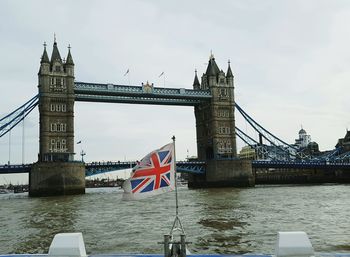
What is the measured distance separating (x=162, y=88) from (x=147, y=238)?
2347 inches

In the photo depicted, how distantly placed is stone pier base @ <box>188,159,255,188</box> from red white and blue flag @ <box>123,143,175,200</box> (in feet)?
216

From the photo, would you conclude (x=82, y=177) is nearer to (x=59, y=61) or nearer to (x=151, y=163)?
(x=59, y=61)

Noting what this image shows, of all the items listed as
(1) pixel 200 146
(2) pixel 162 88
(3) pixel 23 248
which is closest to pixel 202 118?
(1) pixel 200 146

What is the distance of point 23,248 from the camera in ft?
49.2

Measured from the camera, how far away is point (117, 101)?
73.2 meters

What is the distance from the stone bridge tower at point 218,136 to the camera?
243 ft

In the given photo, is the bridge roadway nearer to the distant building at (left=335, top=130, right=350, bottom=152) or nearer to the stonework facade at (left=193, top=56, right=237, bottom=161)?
the stonework facade at (left=193, top=56, right=237, bottom=161)

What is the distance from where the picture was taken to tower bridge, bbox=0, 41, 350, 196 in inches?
2336

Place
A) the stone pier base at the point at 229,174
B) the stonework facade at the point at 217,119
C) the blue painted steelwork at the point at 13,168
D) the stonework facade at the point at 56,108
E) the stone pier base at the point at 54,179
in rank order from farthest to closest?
the stonework facade at the point at 217,119 → the stone pier base at the point at 229,174 → the stonework facade at the point at 56,108 → the blue painted steelwork at the point at 13,168 → the stone pier base at the point at 54,179

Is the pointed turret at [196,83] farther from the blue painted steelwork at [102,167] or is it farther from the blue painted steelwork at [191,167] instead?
the blue painted steelwork at [102,167]

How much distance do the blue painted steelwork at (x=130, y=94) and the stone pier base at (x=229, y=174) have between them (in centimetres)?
1382

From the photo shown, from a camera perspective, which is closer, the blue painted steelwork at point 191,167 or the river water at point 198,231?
the river water at point 198,231

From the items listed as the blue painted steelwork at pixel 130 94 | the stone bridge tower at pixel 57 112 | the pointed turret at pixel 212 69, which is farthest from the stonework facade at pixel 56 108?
the pointed turret at pixel 212 69

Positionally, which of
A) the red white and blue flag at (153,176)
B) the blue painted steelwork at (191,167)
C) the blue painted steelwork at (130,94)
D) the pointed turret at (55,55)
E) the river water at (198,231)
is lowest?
the river water at (198,231)
